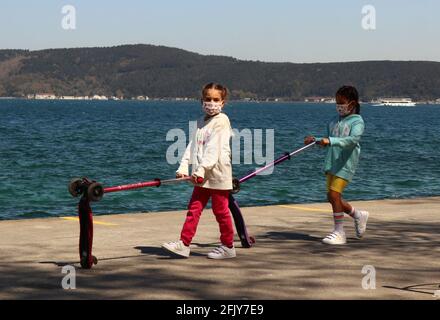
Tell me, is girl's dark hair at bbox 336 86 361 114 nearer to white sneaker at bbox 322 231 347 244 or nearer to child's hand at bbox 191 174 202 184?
white sneaker at bbox 322 231 347 244

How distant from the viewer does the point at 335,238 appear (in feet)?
28.2

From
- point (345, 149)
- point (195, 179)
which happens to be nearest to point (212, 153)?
point (195, 179)

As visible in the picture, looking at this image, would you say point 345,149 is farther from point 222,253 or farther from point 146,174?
point 146,174

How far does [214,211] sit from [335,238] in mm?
1457

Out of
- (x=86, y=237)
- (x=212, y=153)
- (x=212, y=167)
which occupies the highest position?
(x=212, y=153)

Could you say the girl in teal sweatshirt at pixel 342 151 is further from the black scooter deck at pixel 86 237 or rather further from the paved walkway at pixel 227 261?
the black scooter deck at pixel 86 237

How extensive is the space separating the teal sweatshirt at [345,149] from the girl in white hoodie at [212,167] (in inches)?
52.8

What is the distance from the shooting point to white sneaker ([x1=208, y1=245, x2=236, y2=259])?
7613 mm

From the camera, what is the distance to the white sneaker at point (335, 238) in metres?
8.57

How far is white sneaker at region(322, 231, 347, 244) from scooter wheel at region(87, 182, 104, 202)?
100 inches

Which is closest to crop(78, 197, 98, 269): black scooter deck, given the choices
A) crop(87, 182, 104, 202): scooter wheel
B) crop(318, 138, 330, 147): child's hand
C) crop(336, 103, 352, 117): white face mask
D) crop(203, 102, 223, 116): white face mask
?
crop(87, 182, 104, 202): scooter wheel

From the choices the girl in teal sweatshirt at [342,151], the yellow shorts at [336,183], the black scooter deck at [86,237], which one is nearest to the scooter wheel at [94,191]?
the black scooter deck at [86,237]

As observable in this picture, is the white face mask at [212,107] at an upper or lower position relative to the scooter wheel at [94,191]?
upper
